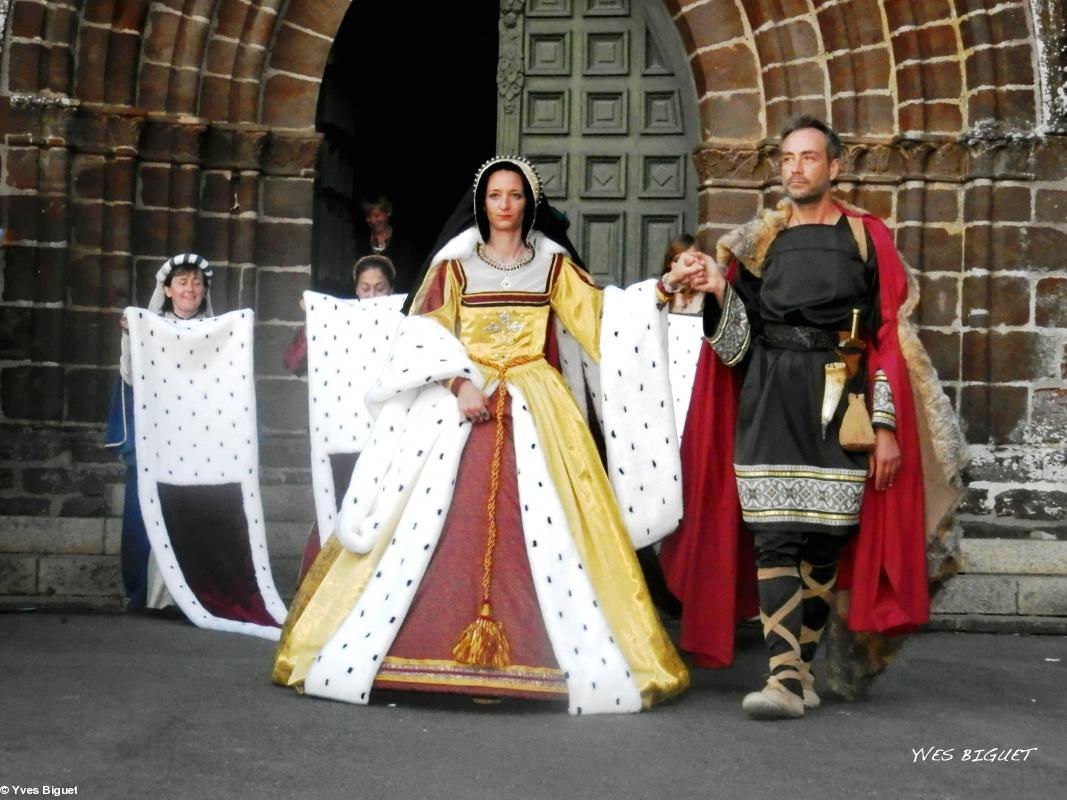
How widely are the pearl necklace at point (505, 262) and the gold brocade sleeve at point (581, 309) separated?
0.13 metres

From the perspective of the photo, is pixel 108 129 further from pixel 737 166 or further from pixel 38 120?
pixel 737 166

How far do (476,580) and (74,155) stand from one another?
4.34m

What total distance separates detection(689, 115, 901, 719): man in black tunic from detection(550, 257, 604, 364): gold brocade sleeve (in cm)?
47

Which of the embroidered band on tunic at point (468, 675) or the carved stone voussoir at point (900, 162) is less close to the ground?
the carved stone voussoir at point (900, 162)

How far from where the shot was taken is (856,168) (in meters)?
9.01

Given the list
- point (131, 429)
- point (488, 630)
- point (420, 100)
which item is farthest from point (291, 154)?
point (420, 100)

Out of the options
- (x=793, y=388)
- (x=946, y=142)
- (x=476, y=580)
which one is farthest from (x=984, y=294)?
(x=476, y=580)

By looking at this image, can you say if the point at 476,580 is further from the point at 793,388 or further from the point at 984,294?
the point at 984,294

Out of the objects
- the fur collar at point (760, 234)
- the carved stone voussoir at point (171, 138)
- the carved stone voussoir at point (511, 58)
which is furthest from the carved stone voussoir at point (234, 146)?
the fur collar at point (760, 234)

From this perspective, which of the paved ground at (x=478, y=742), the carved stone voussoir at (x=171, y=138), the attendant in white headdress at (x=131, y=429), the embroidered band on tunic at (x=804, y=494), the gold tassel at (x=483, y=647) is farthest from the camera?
the carved stone voussoir at (x=171, y=138)

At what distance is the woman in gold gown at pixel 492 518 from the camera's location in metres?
5.24

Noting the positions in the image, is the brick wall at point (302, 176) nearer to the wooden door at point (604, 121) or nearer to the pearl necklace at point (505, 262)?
the wooden door at point (604, 121)

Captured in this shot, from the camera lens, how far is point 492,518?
215 inches

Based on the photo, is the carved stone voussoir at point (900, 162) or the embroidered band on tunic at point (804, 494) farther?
the carved stone voussoir at point (900, 162)
